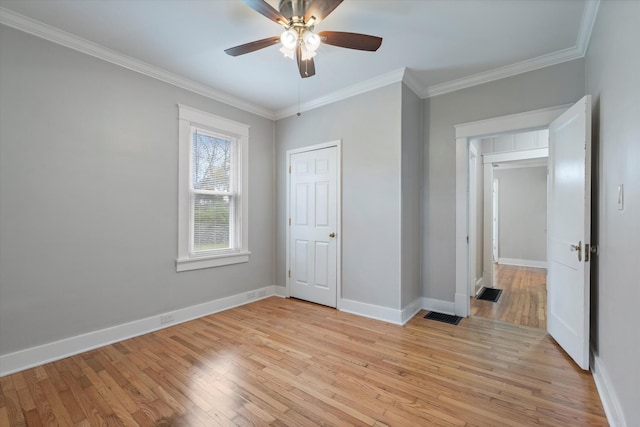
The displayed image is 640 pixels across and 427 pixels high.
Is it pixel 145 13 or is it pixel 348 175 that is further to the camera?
pixel 348 175

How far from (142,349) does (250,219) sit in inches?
78.3

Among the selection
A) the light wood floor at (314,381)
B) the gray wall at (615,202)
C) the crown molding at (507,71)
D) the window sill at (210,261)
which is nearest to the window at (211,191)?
the window sill at (210,261)

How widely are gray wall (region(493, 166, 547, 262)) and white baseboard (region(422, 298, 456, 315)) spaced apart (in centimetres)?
481

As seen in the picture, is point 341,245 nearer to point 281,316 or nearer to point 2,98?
point 281,316

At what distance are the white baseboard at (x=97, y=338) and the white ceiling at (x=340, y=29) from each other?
260cm

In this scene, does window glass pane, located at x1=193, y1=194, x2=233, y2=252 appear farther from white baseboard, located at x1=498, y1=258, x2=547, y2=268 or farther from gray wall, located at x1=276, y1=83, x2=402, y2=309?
white baseboard, located at x1=498, y1=258, x2=547, y2=268

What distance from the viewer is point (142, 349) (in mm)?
2615

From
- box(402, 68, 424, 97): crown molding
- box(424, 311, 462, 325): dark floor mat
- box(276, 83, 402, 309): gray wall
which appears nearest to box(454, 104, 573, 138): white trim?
box(402, 68, 424, 97): crown molding

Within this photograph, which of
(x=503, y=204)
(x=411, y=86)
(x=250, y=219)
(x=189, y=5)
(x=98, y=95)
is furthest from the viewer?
(x=503, y=204)

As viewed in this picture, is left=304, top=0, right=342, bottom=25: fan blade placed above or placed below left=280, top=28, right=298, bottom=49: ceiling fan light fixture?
→ above

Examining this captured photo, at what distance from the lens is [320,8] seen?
1.80 metres

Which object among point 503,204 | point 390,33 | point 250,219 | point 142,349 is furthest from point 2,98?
point 503,204

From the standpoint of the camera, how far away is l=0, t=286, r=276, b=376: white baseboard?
225cm

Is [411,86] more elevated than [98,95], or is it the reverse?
[411,86]
